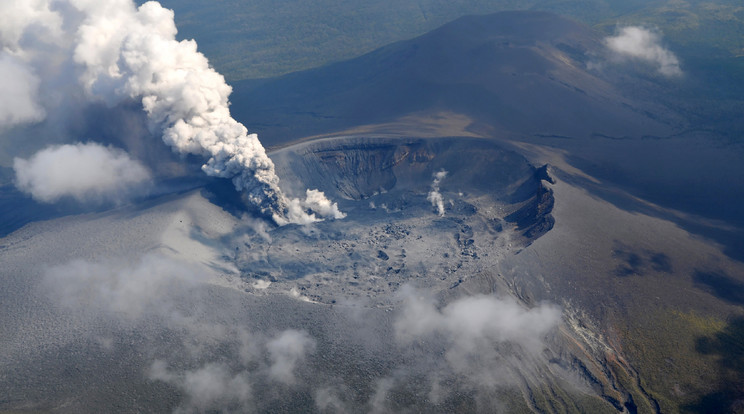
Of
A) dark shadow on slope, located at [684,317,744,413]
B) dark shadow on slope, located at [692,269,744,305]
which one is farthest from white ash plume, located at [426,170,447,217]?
dark shadow on slope, located at [684,317,744,413]

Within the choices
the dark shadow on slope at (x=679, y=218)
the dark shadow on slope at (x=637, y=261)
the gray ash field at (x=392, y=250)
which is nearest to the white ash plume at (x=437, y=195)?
the gray ash field at (x=392, y=250)

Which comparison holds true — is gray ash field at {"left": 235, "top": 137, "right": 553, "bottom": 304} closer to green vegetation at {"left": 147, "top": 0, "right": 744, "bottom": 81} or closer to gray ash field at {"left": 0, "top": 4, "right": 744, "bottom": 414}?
gray ash field at {"left": 0, "top": 4, "right": 744, "bottom": 414}

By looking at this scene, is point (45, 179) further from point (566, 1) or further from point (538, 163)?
point (566, 1)

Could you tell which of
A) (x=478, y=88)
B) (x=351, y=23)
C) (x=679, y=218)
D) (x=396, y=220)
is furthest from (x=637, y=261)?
(x=351, y=23)

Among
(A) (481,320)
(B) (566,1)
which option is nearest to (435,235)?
(A) (481,320)

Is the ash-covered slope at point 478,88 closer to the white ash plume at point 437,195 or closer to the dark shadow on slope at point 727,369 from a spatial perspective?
the white ash plume at point 437,195

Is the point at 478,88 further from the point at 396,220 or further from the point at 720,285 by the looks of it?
the point at 720,285
